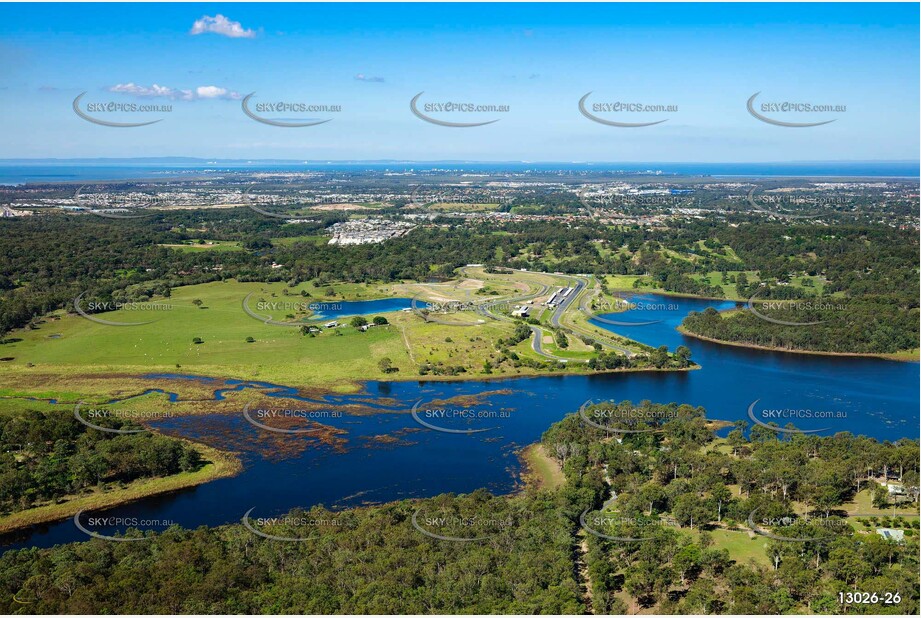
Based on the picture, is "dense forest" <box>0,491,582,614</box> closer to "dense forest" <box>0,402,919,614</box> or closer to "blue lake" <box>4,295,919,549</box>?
"dense forest" <box>0,402,919,614</box>

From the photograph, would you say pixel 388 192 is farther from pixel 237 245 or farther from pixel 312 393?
pixel 312 393

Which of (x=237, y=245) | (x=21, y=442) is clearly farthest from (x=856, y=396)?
(x=237, y=245)

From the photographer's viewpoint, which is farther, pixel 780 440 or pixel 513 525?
pixel 780 440

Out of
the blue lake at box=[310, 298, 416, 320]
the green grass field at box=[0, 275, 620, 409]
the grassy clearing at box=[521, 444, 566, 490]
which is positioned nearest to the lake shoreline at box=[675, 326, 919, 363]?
the green grass field at box=[0, 275, 620, 409]

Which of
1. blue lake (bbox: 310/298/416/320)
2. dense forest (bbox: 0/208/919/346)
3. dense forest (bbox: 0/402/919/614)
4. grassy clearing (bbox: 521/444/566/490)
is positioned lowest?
grassy clearing (bbox: 521/444/566/490)

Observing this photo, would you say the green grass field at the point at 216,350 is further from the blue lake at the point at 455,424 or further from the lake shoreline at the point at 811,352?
the lake shoreline at the point at 811,352

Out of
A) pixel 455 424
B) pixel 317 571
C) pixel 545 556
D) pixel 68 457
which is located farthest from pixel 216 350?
pixel 545 556
